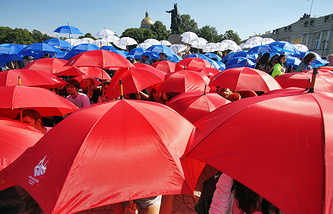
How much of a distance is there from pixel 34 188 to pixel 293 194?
1.61 m

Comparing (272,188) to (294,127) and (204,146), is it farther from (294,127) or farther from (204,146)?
(204,146)

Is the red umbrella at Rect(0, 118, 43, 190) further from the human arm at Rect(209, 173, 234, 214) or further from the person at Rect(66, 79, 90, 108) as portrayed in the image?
the person at Rect(66, 79, 90, 108)

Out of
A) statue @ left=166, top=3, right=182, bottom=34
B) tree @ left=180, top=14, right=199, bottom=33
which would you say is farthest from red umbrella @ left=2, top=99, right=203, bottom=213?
tree @ left=180, top=14, right=199, bottom=33

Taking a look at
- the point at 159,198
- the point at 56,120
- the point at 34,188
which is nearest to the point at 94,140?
the point at 34,188

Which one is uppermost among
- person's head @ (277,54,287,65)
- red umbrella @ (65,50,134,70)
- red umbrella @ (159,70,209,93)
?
person's head @ (277,54,287,65)

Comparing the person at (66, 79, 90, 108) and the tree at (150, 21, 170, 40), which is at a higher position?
the tree at (150, 21, 170, 40)

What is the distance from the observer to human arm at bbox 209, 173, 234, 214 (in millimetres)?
1531

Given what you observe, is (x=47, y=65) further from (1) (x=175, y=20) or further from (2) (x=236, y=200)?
(1) (x=175, y=20)

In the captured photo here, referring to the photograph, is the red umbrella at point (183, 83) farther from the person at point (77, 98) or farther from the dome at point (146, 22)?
the dome at point (146, 22)

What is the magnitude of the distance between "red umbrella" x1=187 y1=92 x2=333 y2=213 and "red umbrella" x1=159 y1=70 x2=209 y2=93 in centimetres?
293

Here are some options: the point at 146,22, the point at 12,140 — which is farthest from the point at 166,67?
the point at 146,22

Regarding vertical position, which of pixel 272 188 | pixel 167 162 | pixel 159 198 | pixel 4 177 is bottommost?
pixel 159 198

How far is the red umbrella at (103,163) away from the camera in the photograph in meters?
1.31

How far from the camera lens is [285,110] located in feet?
4.22
